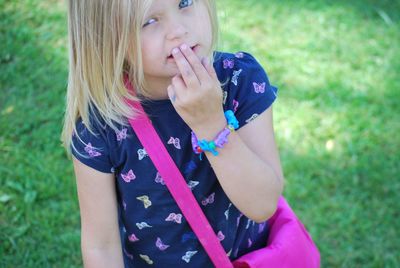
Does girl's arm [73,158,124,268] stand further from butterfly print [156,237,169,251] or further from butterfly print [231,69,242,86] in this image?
butterfly print [231,69,242,86]

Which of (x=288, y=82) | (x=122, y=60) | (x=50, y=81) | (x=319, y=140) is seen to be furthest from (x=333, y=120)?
(x=122, y=60)

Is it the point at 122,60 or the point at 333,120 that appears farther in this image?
the point at 333,120

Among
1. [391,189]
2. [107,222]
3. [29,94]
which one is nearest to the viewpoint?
[107,222]

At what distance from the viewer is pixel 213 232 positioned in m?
1.71

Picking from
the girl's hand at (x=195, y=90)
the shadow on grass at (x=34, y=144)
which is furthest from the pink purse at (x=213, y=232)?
the shadow on grass at (x=34, y=144)

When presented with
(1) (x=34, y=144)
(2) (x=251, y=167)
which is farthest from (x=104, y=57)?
(1) (x=34, y=144)

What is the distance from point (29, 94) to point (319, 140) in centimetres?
187

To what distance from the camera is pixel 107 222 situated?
1.75 metres

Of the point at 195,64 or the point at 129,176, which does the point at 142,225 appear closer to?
the point at 129,176

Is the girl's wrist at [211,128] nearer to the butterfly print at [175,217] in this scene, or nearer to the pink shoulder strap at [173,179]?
the pink shoulder strap at [173,179]

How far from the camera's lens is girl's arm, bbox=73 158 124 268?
66.8 inches

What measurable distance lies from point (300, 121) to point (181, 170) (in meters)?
1.85

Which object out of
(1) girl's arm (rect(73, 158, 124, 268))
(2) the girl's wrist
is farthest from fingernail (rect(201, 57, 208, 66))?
(1) girl's arm (rect(73, 158, 124, 268))

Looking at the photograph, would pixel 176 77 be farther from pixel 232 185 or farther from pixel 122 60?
pixel 232 185
